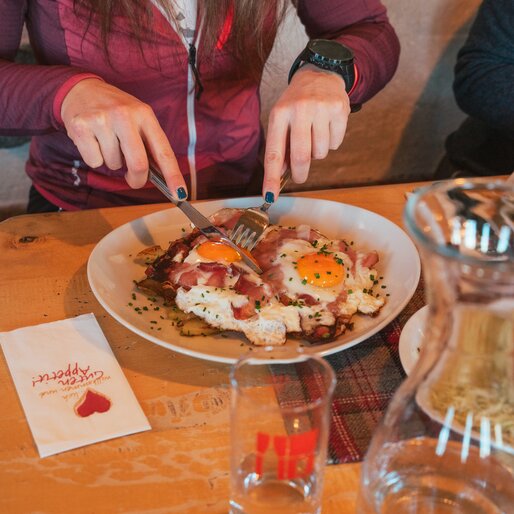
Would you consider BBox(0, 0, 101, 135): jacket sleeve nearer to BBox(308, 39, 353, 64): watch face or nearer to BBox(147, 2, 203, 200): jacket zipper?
BBox(147, 2, 203, 200): jacket zipper

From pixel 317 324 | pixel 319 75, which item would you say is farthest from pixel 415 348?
pixel 319 75

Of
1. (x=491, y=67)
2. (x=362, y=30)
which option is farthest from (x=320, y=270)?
(x=491, y=67)

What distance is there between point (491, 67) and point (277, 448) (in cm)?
179

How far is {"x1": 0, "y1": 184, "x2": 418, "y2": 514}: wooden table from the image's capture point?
850 mm

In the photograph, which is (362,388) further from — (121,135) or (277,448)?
(121,135)

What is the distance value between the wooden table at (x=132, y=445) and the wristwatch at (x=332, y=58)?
0.71 metres

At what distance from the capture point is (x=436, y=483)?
0.77 m

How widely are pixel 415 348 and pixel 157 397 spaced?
42 centimetres

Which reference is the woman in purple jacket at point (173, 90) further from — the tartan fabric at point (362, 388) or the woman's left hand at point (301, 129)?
the tartan fabric at point (362, 388)

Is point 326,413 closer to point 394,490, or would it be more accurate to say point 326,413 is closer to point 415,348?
point 394,490

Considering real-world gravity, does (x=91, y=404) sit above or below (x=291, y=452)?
below

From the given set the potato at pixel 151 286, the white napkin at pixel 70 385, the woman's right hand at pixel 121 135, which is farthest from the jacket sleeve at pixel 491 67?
the white napkin at pixel 70 385

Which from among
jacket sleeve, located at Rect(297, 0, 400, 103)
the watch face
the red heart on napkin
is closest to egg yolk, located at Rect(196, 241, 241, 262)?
the red heart on napkin

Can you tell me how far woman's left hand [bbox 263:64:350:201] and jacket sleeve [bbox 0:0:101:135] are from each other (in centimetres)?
43
